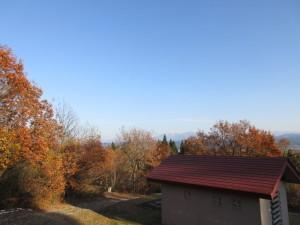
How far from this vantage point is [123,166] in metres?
37.3

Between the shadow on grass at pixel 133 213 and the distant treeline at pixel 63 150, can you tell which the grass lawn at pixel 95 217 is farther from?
the distant treeline at pixel 63 150

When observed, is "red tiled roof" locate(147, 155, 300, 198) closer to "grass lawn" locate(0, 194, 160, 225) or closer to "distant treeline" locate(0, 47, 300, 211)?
"grass lawn" locate(0, 194, 160, 225)

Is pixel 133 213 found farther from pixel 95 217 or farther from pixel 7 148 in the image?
pixel 7 148

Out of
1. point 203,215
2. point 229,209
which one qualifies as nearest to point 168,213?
point 203,215

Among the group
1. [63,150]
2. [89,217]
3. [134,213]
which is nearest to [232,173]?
[134,213]

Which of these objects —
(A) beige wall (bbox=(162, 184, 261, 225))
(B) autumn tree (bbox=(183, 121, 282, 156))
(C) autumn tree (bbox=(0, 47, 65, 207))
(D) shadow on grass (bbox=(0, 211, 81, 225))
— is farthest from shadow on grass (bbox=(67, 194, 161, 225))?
(B) autumn tree (bbox=(183, 121, 282, 156))

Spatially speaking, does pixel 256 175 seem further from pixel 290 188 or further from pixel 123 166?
pixel 123 166

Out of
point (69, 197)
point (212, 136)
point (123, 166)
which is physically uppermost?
point (212, 136)

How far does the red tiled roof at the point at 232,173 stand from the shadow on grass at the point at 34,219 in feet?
18.2

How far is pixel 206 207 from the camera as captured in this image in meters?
13.7

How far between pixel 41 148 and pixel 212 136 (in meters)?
28.3

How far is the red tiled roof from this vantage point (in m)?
12.0

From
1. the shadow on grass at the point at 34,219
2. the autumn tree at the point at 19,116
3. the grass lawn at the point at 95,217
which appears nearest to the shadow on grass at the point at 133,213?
the grass lawn at the point at 95,217

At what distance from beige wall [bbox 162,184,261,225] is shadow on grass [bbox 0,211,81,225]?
Result: 18.0 ft
